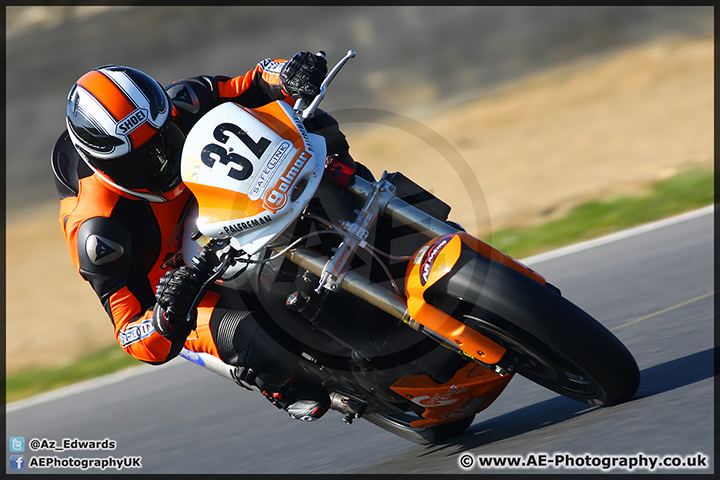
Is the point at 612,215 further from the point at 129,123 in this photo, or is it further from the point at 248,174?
the point at 248,174

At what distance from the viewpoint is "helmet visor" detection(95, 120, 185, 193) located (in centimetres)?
341

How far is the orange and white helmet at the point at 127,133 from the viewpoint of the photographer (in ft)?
11.1

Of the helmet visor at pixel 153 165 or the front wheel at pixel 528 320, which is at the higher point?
the helmet visor at pixel 153 165

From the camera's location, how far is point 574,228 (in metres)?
7.77

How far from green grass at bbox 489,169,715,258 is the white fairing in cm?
477

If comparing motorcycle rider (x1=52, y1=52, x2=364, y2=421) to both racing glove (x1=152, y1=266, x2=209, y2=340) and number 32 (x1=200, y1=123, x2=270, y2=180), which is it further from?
number 32 (x1=200, y1=123, x2=270, y2=180)

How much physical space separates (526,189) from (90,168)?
682 centimetres

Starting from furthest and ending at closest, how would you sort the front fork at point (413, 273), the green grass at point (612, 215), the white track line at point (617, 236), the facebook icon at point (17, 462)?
the green grass at point (612, 215), the white track line at point (617, 236), the facebook icon at point (17, 462), the front fork at point (413, 273)

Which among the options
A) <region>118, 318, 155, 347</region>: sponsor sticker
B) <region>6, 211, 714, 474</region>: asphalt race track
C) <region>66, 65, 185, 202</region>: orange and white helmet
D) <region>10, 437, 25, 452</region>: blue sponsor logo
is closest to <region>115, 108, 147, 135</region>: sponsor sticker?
<region>66, 65, 185, 202</region>: orange and white helmet

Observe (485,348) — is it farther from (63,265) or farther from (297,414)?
(63,265)

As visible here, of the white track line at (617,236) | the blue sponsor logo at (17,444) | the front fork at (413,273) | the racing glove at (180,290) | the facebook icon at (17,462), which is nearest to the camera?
the racing glove at (180,290)

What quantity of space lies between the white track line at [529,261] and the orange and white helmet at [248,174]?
3.81m

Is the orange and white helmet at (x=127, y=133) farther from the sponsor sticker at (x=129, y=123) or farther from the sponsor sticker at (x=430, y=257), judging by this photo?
the sponsor sticker at (x=430, y=257)

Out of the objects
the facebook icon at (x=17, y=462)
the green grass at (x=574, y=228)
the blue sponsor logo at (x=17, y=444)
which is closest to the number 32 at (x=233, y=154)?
the facebook icon at (x=17, y=462)
